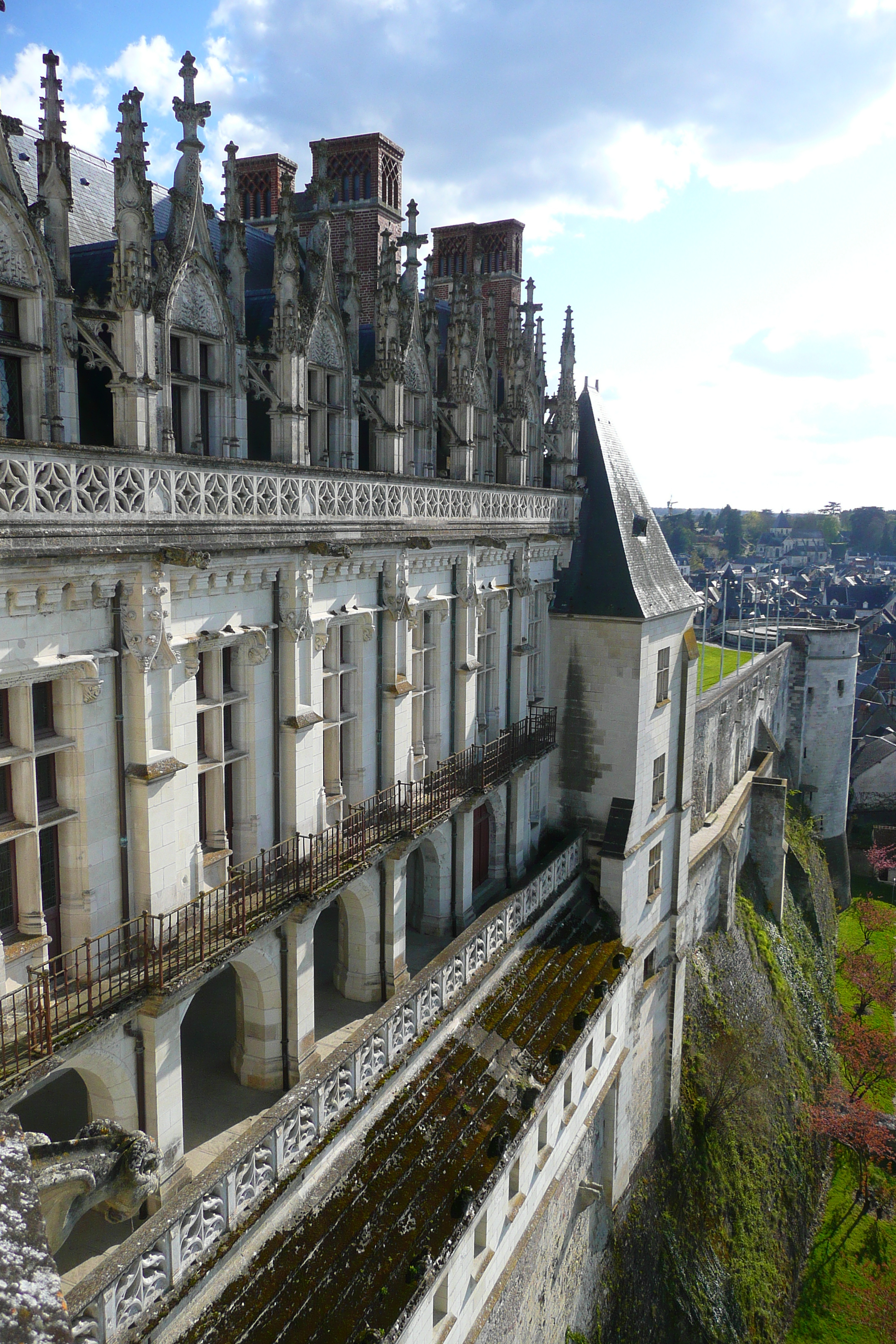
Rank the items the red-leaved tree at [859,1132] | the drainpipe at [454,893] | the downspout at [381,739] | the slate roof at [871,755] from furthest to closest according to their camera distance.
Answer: the slate roof at [871,755]
the red-leaved tree at [859,1132]
the drainpipe at [454,893]
the downspout at [381,739]

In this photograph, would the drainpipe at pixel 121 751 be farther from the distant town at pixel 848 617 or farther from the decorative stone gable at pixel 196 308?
the distant town at pixel 848 617

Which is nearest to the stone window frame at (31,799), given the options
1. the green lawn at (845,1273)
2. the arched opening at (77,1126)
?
the arched opening at (77,1126)

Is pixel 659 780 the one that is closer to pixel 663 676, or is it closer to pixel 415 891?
pixel 663 676

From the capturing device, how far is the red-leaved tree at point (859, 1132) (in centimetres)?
3459

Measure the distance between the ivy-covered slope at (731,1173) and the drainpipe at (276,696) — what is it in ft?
43.8

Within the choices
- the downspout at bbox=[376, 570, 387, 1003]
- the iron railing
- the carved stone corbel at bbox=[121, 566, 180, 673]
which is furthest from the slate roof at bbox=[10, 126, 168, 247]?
the iron railing

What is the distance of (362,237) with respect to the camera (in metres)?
21.2

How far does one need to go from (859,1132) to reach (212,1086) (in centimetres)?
2894

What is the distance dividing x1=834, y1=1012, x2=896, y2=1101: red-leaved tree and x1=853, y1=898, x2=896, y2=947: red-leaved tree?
9926mm

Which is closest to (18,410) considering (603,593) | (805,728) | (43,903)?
(43,903)

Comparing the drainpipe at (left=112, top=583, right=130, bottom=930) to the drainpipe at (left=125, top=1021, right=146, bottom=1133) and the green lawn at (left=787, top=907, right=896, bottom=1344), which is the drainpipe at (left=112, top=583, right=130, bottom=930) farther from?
the green lawn at (left=787, top=907, right=896, bottom=1344)

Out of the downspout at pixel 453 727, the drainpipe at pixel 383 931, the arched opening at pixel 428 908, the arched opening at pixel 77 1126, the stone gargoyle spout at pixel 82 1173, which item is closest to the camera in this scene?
the stone gargoyle spout at pixel 82 1173

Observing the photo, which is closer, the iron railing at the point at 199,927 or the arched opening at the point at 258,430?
the iron railing at the point at 199,927

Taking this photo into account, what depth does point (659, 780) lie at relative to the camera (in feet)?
82.2
